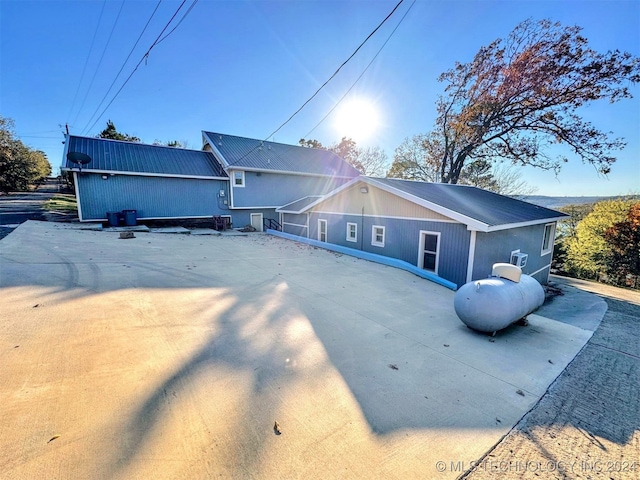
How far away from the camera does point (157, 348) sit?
11.6 ft

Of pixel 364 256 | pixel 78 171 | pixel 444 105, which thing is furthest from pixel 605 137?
pixel 78 171

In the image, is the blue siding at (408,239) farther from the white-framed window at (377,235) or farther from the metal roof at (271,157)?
the metal roof at (271,157)

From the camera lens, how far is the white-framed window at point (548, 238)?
12562 mm

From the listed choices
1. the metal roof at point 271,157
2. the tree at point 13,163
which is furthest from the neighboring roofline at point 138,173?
the tree at point 13,163

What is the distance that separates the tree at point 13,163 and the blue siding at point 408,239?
111 ft

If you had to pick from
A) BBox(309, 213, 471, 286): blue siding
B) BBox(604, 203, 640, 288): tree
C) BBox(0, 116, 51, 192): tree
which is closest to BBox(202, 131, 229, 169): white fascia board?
BBox(309, 213, 471, 286): blue siding

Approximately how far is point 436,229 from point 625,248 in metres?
19.7

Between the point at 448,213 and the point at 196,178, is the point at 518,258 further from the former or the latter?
the point at 196,178

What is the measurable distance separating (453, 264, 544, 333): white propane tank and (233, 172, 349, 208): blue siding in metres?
16.2

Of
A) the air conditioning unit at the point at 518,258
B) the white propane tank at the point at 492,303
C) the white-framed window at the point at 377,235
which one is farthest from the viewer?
the white-framed window at the point at 377,235

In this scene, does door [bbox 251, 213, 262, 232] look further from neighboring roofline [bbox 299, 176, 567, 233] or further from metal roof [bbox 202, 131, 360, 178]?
neighboring roofline [bbox 299, 176, 567, 233]

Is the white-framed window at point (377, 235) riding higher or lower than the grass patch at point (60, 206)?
lower

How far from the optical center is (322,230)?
48.6 feet

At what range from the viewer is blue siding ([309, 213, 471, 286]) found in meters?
8.65
